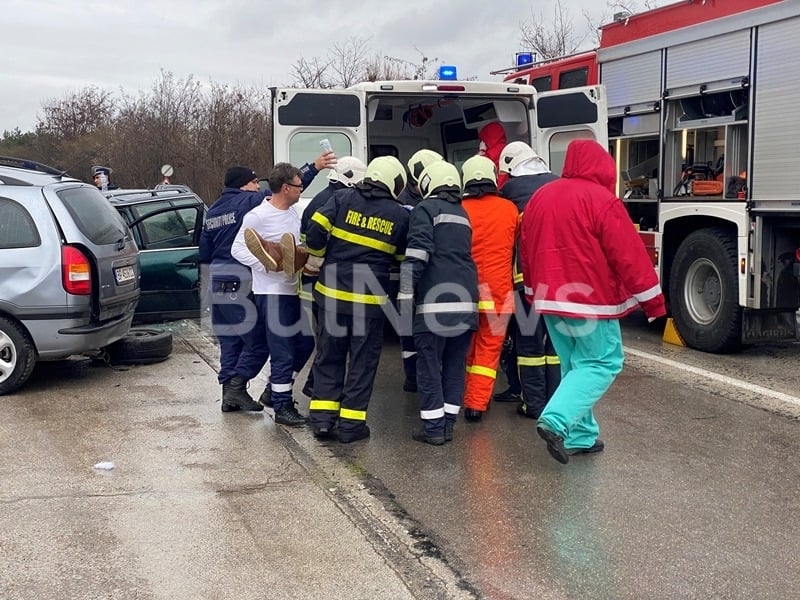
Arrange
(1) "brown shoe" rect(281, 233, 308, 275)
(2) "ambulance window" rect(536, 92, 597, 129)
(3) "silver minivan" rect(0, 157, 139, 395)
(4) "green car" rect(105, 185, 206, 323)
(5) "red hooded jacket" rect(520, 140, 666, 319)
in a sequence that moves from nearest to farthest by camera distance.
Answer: (5) "red hooded jacket" rect(520, 140, 666, 319) → (1) "brown shoe" rect(281, 233, 308, 275) → (3) "silver minivan" rect(0, 157, 139, 395) → (2) "ambulance window" rect(536, 92, 597, 129) → (4) "green car" rect(105, 185, 206, 323)

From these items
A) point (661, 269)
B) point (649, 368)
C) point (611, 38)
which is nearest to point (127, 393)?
point (649, 368)

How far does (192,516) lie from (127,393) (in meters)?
2.86

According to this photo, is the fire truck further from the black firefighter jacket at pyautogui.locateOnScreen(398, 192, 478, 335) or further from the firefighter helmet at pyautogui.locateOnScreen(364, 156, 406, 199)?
the firefighter helmet at pyautogui.locateOnScreen(364, 156, 406, 199)

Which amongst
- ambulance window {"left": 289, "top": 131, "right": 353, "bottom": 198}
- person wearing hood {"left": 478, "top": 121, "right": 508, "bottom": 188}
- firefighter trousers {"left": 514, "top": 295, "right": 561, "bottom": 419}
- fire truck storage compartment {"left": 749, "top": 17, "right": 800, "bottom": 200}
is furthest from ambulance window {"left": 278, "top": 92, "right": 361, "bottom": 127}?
fire truck storage compartment {"left": 749, "top": 17, "right": 800, "bottom": 200}

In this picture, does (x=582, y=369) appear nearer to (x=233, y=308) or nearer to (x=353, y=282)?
(x=353, y=282)

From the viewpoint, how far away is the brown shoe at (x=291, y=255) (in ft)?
18.7

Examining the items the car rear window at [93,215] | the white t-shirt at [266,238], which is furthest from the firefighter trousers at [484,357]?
the car rear window at [93,215]

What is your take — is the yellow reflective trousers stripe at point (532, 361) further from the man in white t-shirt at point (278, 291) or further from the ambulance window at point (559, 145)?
the ambulance window at point (559, 145)

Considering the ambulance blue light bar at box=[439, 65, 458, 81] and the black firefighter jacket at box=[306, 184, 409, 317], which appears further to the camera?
the ambulance blue light bar at box=[439, 65, 458, 81]

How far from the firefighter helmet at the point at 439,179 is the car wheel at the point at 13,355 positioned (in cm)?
323

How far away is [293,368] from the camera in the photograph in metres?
6.06

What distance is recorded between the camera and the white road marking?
6.59 metres

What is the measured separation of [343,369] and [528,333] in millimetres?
A: 1280

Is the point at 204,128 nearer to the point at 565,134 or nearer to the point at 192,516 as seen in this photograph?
the point at 565,134
